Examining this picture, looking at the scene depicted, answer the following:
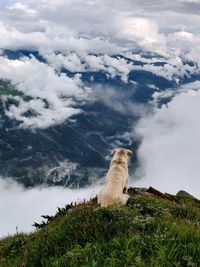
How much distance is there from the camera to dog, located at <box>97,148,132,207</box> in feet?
53.2

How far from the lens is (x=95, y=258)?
8492 mm

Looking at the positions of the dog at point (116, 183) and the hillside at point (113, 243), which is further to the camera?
the dog at point (116, 183)

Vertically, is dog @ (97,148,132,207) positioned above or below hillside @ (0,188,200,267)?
above

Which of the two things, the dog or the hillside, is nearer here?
the hillside


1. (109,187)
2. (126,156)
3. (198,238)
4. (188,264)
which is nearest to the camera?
(188,264)

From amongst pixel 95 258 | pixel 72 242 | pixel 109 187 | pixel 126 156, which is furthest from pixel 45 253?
pixel 126 156

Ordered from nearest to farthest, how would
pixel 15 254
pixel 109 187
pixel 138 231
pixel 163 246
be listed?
pixel 163 246 < pixel 138 231 < pixel 15 254 < pixel 109 187

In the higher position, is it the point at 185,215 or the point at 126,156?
the point at 126,156

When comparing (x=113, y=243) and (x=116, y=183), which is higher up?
(x=116, y=183)

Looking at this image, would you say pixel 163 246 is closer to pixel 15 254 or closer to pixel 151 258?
pixel 151 258

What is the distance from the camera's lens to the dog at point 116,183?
638 inches

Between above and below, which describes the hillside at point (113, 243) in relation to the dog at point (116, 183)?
below

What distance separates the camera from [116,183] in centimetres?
1786

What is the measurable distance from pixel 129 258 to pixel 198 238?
1.68 m
